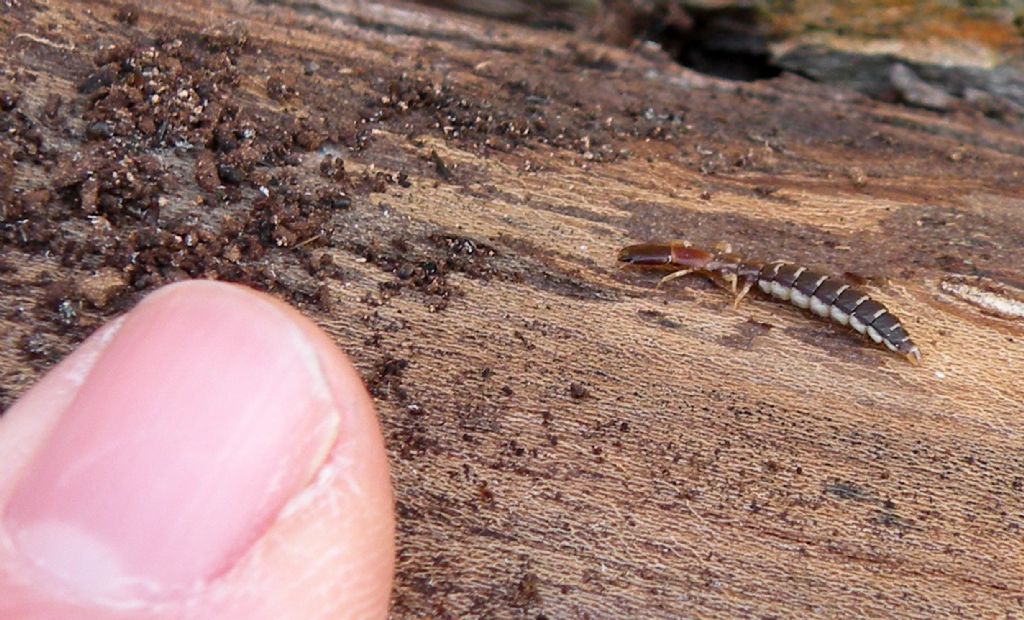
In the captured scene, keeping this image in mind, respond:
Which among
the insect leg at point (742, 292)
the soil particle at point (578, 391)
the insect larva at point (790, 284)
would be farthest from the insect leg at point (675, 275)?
the soil particle at point (578, 391)

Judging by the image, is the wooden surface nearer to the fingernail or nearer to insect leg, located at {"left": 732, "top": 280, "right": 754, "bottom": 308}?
insect leg, located at {"left": 732, "top": 280, "right": 754, "bottom": 308}

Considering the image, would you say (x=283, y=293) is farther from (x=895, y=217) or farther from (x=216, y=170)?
(x=895, y=217)

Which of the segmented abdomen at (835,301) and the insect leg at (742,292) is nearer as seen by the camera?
the segmented abdomen at (835,301)

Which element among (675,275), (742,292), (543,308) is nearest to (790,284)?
(742,292)

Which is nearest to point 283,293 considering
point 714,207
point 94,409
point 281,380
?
point 281,380

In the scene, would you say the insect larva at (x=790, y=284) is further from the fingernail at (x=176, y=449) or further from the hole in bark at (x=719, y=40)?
the hole in bark at (x=719, y=40)

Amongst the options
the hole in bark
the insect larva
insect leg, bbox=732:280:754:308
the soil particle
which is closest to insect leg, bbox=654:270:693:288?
the insect larva

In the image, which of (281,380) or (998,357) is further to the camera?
(998,357)

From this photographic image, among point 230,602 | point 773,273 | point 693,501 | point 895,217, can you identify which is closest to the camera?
point 230,602
